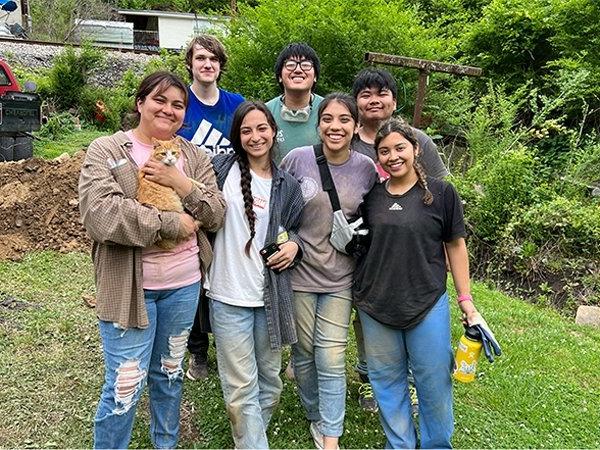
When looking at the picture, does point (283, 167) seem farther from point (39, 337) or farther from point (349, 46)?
point (349, 46)

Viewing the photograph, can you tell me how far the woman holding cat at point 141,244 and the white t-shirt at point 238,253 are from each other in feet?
0.32

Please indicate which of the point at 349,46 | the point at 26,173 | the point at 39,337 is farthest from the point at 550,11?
the point at 39,337

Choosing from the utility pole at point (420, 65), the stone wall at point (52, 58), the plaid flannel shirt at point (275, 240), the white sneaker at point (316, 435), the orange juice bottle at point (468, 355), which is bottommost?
the white sneaker at point (316, 435)

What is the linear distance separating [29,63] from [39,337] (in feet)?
65.3

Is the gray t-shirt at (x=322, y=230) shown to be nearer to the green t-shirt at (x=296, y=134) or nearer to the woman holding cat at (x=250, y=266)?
the woman holding cat at (x=250, y=266)

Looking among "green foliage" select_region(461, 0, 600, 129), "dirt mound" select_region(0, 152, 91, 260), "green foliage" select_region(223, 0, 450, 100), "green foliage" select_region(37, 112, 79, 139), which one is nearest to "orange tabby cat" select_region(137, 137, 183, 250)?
"dirt mound" select_region(0, 152, 91, 260)

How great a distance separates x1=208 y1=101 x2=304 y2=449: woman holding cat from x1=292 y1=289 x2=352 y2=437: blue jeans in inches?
5.8

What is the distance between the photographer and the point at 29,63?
2084cm

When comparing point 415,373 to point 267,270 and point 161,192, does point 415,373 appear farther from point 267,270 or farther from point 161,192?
point 161,192

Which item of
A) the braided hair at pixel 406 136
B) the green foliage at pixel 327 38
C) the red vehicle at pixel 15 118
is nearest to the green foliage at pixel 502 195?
the green foliage at pixel 327 38

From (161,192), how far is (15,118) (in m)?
11.3

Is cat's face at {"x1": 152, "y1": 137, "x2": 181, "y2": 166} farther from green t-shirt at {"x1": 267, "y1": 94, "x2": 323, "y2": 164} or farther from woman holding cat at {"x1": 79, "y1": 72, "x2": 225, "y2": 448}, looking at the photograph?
green t-shirt at {"x1": 267, "y1": 94, "x2": 323, "y2": 164}

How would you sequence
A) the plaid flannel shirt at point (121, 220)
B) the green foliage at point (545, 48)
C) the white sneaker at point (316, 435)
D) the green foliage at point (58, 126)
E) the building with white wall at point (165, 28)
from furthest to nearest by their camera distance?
1. the building with white wall at point (165, 28)
2. the green foliage at point (58, 126)
3. the green foliage at point (545, 48)
4. the white sneaker at point (316, 435)
5. the plaid flannel shirt at point (121, 220)

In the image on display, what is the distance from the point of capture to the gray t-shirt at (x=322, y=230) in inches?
109
